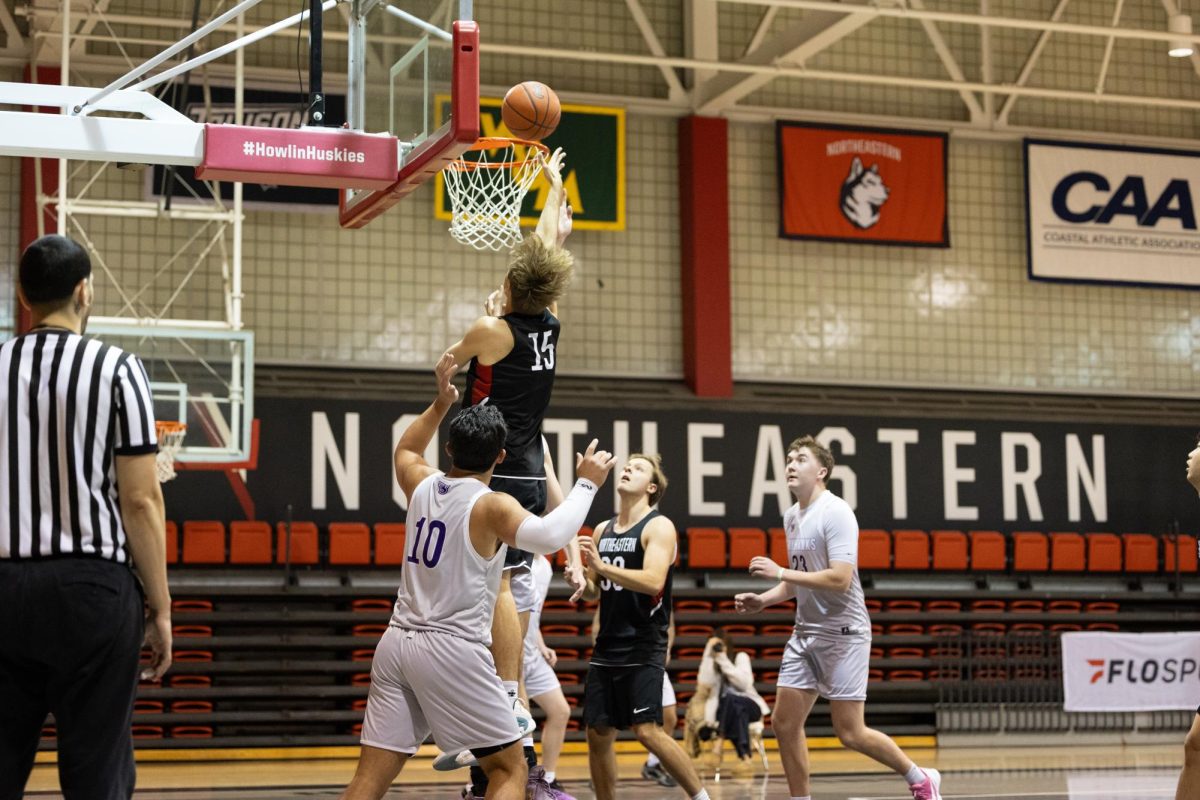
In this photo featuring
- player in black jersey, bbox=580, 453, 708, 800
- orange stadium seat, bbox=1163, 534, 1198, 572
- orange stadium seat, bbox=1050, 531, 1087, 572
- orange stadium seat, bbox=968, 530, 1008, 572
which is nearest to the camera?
player in black jersey, bbox=580, 453, 708, 800

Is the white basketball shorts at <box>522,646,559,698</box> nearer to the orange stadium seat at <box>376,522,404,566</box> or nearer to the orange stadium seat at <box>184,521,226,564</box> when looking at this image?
the orange stadium seat at <box>376,522,404,566</box>

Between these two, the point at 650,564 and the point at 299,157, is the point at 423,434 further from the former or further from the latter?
the point at 650,564

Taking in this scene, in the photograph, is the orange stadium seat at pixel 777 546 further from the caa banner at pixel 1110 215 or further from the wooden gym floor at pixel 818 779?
the caa banner at pixel 1110 215

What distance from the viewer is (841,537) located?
310 inches

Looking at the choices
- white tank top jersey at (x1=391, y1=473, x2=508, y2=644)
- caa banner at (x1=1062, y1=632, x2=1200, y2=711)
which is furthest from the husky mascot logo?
white tank top jersey at (x1=391, y1=473, x2=508, y2=644)

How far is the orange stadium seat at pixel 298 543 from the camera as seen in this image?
50.5 ft

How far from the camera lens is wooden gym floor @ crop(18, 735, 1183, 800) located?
10.5m

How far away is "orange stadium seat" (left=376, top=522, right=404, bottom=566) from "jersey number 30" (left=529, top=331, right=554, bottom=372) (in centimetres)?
931

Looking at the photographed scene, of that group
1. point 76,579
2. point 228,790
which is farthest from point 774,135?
point 76,579

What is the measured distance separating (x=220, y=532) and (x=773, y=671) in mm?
6203

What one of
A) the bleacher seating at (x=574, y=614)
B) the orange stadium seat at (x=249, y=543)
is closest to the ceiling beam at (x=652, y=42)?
the bleacher seating at (x=574, y=614)

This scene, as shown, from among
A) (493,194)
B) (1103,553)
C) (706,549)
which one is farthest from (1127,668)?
(493,194)

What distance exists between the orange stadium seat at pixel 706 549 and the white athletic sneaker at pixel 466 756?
1038cm

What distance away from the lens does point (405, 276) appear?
17062mm
